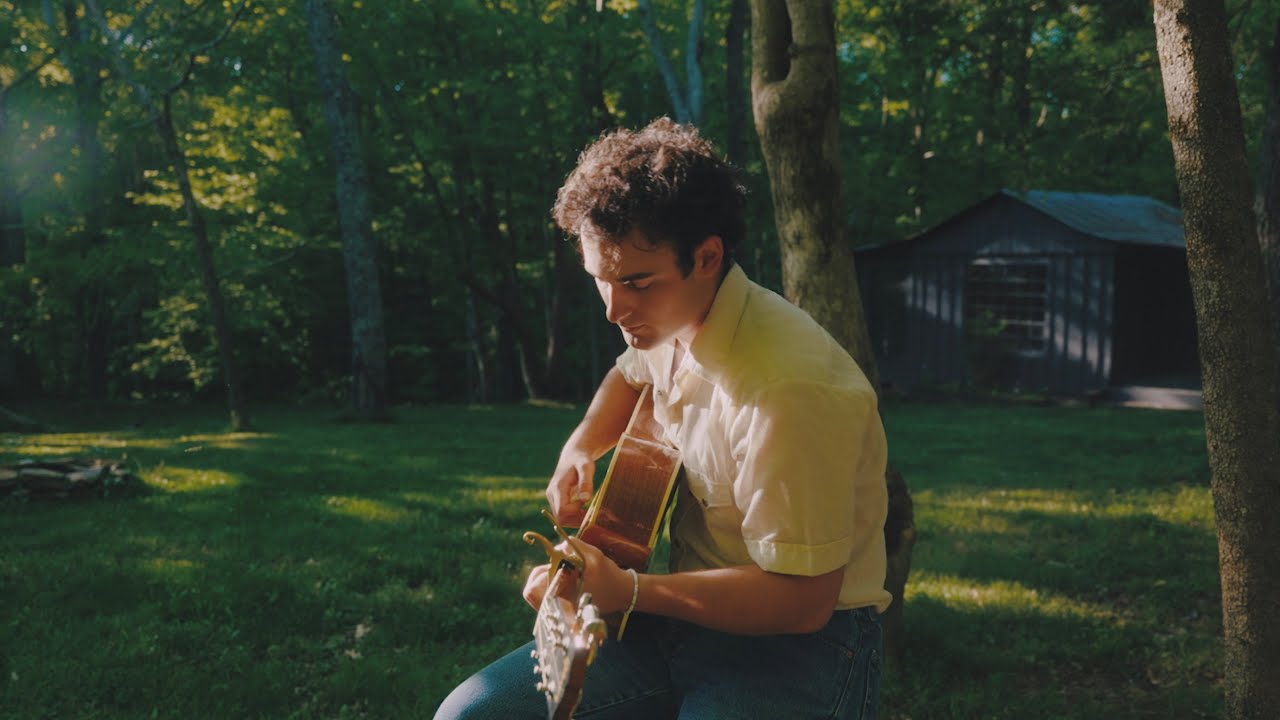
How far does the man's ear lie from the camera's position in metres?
2.17

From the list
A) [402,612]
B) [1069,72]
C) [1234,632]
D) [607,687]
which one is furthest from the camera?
[1069,72]

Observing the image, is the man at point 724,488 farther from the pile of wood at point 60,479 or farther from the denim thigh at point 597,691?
the pile of wood at point 60,479

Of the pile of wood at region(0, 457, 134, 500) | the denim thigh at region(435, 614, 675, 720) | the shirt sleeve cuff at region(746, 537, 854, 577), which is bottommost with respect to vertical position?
the pile of wood at region(0, 457, 134, 500)

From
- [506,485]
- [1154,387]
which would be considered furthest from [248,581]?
[1154,387]

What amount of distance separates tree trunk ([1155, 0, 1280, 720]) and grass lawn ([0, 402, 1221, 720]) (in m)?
1.48

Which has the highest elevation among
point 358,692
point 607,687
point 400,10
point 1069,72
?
point 400,10

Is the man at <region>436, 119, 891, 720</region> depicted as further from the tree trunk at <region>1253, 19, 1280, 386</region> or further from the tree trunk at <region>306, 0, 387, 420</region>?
the tree trunk at <region>306, 0, 387, 420</region>

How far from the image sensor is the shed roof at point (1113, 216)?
17141mm

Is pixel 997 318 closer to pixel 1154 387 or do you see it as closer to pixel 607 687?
pixel 1154 387

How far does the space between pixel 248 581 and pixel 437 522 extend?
174 centimetres

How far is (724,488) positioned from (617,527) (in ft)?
1.05

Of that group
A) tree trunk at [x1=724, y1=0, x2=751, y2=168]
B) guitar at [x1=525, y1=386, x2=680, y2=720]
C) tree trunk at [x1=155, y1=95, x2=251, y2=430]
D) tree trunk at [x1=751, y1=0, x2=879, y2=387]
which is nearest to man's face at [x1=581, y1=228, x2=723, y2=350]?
guitar at [x1=525, y1=386, x2=680, y2=720]

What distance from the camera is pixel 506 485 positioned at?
8.23 meters

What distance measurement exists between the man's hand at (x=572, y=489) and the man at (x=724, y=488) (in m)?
0.36
